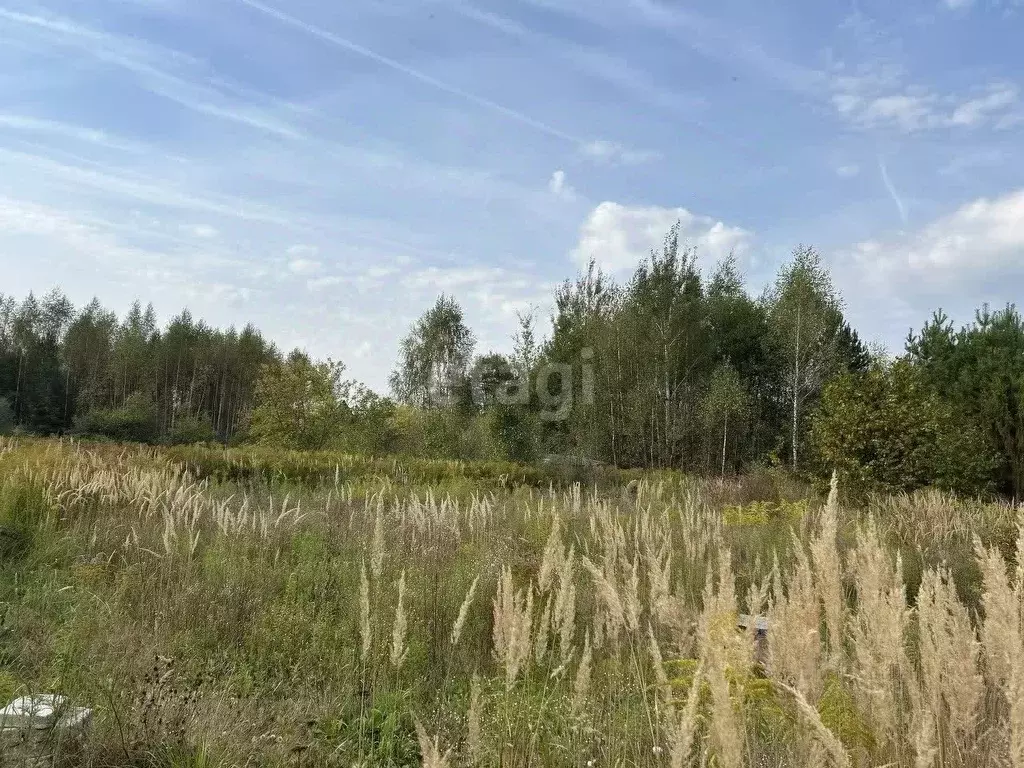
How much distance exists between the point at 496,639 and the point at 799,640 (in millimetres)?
776

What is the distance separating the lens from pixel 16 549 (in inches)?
253

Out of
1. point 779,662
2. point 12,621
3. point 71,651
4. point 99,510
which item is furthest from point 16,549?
point 779,662

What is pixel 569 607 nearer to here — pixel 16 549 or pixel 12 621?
pixel 12 621

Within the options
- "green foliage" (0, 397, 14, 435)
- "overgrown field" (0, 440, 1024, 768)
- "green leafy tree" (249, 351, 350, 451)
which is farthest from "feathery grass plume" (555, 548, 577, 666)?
"green foliage" (0, 397, 14, 435)

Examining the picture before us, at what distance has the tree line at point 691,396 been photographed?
1427 centimetres

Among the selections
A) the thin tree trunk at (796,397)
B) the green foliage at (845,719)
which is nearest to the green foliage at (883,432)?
the thin tree trunk at (796,397)

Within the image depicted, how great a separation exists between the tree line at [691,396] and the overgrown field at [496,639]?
5.88 metres

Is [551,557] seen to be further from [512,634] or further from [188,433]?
[188,433]

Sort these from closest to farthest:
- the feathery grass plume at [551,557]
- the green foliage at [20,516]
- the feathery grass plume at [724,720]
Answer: the feathery grass plume at [724,720]
the feathery grass plume at [551,557]
the green foliage at [20,516]

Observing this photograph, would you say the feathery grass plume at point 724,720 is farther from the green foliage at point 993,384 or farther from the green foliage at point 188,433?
the green foliage at point 188,433

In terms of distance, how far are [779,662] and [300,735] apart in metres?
1.86

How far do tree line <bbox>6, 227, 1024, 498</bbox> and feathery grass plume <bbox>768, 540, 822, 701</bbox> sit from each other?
1184 cm

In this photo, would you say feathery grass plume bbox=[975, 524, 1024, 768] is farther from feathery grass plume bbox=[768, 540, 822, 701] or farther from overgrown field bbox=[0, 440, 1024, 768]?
feathery grass plume bbox=[768, 540, 822, 701]

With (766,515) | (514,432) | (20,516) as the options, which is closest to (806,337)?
(514,432)
